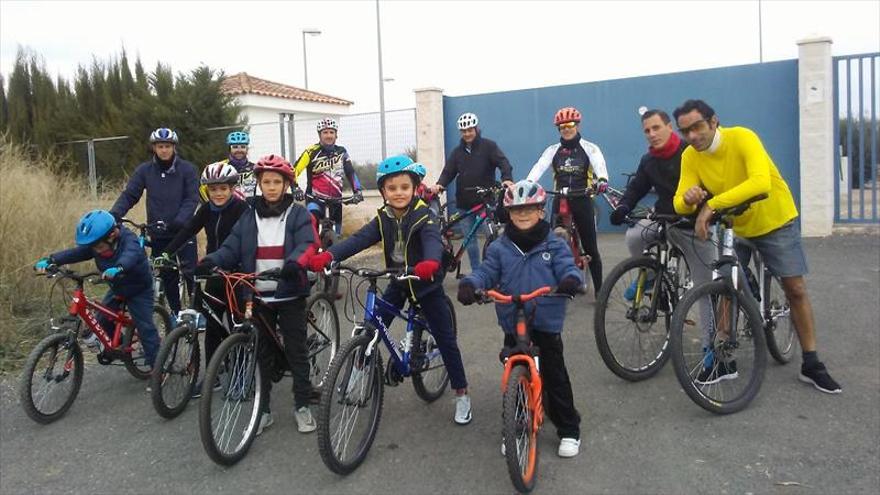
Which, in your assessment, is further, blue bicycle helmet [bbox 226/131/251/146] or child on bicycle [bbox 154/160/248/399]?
blue bicycle helmet [bbox 226/131/251/146]

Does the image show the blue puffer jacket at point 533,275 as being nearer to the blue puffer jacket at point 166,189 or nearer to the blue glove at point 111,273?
the blue glove at point 111,273

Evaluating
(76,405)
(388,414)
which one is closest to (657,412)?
(388,414)

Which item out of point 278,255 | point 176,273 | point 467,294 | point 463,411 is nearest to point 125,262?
point 176,273

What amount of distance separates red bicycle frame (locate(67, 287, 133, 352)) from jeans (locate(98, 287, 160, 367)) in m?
0.04

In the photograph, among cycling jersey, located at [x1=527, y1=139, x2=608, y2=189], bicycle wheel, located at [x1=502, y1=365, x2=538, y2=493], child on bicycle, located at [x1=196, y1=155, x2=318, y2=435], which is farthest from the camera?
cycling jersey, located at [x1=527, y1=139, x2=608, y2=189]

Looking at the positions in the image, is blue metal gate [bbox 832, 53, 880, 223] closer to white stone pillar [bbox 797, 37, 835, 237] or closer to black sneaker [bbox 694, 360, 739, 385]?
white stone pillar [bbox 797, 37, 835, 237]

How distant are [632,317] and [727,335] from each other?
0.69 metres

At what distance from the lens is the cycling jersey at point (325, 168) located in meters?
8.21

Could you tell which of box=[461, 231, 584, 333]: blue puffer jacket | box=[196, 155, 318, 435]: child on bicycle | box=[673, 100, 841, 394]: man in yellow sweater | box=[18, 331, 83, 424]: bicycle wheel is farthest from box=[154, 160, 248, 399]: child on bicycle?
box=[673, 100, 841, 394]: man in yellow sweater

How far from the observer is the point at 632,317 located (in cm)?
499

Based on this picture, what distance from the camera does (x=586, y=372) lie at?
5.36m

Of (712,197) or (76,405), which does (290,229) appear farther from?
(712,197)

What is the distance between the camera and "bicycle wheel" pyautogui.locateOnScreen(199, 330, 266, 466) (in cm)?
387

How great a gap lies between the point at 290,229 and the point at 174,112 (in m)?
13.9
